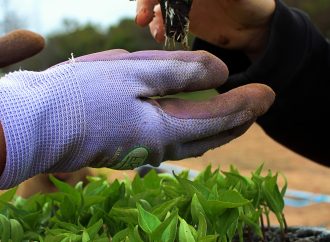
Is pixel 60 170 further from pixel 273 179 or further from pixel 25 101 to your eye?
pixel 273 179

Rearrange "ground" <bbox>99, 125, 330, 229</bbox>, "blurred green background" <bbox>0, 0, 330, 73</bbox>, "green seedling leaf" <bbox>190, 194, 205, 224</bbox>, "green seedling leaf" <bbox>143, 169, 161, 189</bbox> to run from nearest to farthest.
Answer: "green seedling leaf" <bbox>190, 194, 205, 224</bbox>
"green seedling leaf" <bbox>143, 169, 161, 189</bbox>
"ground" <bbox>99, 125, 330, 229</bbox>
"blurred green background" <bbox>0, 0, 330, 73</bbox>

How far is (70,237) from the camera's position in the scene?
859mm

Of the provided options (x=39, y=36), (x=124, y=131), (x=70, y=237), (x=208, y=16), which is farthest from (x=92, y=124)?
(x=208, y=16)

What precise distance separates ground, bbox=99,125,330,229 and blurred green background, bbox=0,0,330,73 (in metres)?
5.32

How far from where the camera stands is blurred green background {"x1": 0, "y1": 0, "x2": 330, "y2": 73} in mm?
15992

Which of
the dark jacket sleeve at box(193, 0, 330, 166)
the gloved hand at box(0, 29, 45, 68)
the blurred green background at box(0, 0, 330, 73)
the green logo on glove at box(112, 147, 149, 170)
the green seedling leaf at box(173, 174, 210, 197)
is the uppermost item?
the gloved hand at box(0, 29, 45, 68)

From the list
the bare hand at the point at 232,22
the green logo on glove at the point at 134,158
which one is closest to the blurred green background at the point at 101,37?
the bare hand at the point at 232,22

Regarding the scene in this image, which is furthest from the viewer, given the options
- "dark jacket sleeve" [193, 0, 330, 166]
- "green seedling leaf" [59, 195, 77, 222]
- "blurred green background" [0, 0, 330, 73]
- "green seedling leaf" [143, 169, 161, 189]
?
"blurred green background" [0, 0, 330, 73]

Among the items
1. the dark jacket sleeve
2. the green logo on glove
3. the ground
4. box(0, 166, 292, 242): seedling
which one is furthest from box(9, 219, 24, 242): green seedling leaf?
the ground

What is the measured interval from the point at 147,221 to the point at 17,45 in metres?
0.51

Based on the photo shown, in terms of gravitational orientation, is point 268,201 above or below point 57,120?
below

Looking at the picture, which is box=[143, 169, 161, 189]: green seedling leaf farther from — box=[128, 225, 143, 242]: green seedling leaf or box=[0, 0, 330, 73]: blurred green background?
box=[0, 0, 330, 73]: blurred green background

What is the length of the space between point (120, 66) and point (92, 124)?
104mm

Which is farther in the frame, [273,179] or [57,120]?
[273,179]
